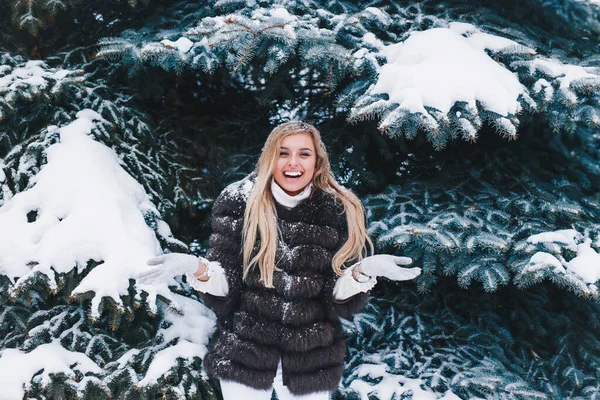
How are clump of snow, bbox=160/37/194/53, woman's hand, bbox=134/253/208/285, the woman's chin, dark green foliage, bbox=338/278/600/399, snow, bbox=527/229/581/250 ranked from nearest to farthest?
woman's hand, bbox=134/253/208/285, the woman's chin, snow, bbox=527/229/581/250, clump of snow, bbox=160/37/194/53, dark green foliage, bbox=338/278/600/399

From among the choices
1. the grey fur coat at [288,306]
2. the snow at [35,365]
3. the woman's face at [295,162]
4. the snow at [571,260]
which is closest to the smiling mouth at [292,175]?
the woman's face at [295,162]

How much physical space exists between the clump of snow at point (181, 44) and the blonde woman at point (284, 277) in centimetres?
77

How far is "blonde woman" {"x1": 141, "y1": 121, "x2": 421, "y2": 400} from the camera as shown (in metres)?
2.16

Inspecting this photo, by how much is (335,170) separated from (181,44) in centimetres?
126

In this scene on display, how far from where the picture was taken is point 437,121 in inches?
89.1

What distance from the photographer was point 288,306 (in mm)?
2170

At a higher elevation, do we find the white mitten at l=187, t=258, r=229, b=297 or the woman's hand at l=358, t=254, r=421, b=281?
the woman's hand at l=358, t=254, r=421, b=281

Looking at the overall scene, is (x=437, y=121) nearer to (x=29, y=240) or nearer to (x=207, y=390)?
(x=207, y=390)

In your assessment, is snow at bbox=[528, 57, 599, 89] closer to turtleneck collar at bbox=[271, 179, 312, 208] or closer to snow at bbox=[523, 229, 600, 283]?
snow at bbox=[523, 229, 600, 283]

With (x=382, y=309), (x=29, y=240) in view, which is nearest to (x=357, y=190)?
(x=382, y=309)

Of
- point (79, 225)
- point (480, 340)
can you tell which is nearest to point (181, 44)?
point (79, 225)

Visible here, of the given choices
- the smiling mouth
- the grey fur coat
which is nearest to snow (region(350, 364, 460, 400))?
the grey fur coat

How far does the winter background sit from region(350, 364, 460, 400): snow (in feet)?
0.04

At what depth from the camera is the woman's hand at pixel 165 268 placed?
6.07ft
